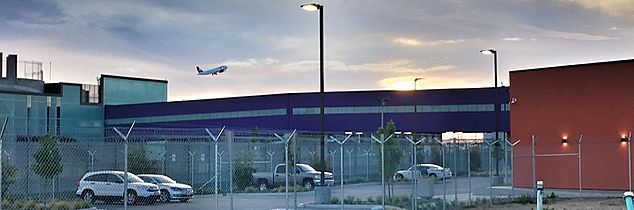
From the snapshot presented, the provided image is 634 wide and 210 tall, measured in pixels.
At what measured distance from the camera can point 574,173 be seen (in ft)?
115

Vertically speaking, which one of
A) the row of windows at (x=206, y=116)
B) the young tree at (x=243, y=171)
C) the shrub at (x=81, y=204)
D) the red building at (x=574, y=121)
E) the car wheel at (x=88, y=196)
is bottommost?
the shrub at (x=81, y=204)

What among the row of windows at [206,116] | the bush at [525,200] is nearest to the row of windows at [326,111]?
the row of windows at [206,116]

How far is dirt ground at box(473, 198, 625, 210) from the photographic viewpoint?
28.0 meters

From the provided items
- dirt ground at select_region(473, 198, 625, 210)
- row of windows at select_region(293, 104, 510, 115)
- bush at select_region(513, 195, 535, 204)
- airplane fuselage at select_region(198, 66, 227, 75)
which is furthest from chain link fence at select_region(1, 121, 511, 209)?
row of windows at select_region(293, 104, 510, 115)

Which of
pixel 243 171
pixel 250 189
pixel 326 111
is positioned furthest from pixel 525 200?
pixel 326 111

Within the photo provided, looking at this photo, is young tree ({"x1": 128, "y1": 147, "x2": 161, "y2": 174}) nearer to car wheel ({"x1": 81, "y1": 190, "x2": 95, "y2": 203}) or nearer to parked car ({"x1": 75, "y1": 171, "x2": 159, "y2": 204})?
parked car ({"x1": 75, "y1": 171, "x2": 159, "y2": 204})

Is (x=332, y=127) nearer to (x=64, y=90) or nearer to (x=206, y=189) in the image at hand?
(x=64, y=90)

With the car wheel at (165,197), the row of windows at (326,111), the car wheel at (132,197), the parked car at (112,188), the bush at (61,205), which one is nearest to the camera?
the bush at (61,205)

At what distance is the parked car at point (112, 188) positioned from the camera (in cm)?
2823

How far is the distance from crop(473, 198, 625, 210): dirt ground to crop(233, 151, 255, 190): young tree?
40.6 feet

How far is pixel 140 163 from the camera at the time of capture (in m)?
32.8

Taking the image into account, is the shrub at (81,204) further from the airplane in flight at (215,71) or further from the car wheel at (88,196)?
the airplane in flight at (215,71)

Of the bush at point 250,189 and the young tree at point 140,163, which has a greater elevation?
the young tree at point 140,163

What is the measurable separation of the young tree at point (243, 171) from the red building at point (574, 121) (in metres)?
11.1
